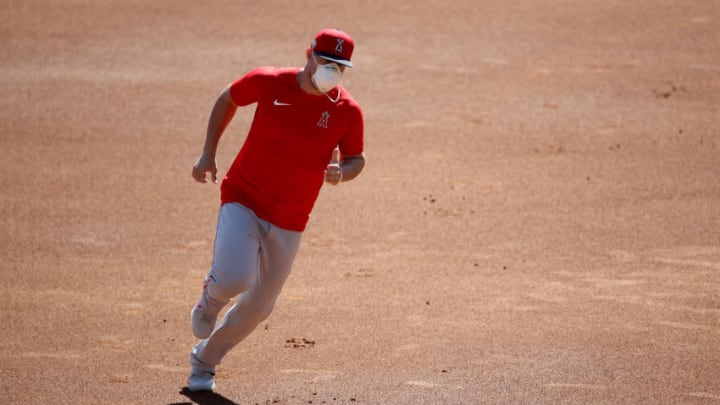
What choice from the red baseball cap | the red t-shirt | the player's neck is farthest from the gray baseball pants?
the red baseball cap

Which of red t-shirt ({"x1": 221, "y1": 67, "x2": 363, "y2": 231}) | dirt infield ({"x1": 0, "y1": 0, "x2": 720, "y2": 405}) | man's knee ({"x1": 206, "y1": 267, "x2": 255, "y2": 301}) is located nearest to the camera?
man's knee ({"x1": 206, "y1": 267, "x2": 255, "y2": 301})

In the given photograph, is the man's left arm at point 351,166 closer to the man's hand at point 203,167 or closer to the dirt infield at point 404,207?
the man's hand at point 203,167

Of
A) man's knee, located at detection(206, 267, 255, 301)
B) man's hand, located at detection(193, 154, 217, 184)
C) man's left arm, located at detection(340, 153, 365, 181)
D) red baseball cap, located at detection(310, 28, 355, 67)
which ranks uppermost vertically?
red baseball cap, located at detection(310, 28, 355, 67)

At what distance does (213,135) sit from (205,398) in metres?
1.79

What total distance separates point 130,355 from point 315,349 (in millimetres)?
1434

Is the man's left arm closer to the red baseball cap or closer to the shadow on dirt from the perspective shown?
the red baseball cap

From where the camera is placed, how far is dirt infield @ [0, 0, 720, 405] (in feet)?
24.8

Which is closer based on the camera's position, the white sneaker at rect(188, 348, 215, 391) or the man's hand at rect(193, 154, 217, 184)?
the man's hand at rect(193, 154, 217, 184)

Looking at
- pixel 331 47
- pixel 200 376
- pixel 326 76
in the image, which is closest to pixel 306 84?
pixel 326 76

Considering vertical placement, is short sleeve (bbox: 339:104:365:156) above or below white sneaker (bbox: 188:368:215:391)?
above

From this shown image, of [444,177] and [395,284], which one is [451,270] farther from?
[444,177]

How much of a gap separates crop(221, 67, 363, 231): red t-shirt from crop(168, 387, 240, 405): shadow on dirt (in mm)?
1289

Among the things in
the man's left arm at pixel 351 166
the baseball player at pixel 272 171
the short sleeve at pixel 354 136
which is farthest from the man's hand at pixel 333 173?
the short sleeve at pixel 354 136

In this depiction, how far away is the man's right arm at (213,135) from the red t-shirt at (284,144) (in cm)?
10
